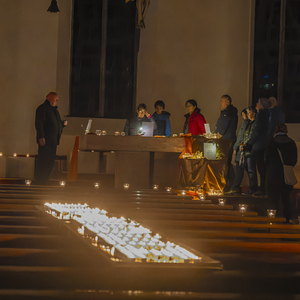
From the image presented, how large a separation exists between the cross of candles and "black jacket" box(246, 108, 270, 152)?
123 inches

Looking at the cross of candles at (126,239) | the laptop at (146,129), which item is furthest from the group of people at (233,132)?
the cross of candles at (126,239)

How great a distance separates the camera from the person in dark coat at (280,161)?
495 centimetres

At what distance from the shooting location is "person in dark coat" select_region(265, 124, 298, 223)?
16.2 feet

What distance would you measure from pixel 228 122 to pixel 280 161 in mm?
1446

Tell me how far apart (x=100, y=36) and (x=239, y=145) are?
4968mm

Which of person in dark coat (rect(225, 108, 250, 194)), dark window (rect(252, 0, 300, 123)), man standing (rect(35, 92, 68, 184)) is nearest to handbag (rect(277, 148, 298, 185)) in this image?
person in dark coat (rect(225, 108, 250, 194))

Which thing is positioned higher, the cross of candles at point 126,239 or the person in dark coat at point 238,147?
the person in dark coat at point 238,147

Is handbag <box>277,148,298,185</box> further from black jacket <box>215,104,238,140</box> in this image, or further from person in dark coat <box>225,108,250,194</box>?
black jacket <box>215,104,238,140</box>

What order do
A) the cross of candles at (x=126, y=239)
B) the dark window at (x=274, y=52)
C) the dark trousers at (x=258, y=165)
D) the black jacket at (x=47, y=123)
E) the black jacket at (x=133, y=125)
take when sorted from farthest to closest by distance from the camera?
the dark window at (x=274, y=52) → the black jacket at (x=133, y=125) → the black jacket at (x=47, y=123) → the dark trousers at (x=258, y=165) → the cross of candles at (x=126, y=239)

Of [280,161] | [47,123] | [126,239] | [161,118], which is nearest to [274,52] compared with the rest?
[161,118]

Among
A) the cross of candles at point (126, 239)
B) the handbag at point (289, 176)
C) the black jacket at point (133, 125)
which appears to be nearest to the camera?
the cross of candles at point (126, 239)

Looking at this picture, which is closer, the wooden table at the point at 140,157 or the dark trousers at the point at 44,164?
the wooden table at the point at 140,157

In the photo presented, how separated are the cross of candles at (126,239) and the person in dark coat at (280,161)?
8.18 ft

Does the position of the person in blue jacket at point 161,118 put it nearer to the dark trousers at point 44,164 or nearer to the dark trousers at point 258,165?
the dark trousers at point 258,165
